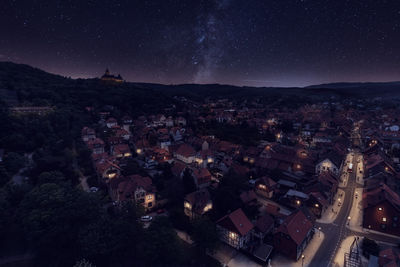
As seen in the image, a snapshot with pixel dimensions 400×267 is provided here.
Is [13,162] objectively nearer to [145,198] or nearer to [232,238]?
[145,198]

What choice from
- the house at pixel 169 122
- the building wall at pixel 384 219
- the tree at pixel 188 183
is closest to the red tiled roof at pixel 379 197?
the building wall at pixel 384 219

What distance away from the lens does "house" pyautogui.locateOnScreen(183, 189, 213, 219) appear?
32844 millimetres

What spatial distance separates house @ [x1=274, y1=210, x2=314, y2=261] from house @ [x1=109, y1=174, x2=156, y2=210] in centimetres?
2275

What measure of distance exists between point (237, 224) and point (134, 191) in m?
19.1

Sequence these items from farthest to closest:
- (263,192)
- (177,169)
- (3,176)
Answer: (177,169), (263,192), (3,176)

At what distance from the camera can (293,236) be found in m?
25.6

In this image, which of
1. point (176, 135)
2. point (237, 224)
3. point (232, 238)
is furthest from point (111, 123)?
point (237, 224)

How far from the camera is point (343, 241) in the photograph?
28.2 metres

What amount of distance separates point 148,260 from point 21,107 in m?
78.2

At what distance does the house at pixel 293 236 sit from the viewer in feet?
83.6

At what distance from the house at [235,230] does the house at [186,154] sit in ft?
90.5

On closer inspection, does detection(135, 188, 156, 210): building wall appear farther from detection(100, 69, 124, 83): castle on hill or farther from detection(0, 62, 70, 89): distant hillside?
detection(100, 69, 124, 83): castle on hill

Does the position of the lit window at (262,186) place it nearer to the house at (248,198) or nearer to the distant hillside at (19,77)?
the house at (248,198)

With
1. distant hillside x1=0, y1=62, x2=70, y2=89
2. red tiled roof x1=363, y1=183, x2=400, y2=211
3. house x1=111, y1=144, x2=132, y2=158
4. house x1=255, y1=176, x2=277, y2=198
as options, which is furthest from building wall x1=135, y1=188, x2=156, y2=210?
distant hillside x1=0, y1=62, x2=70, y2=89
